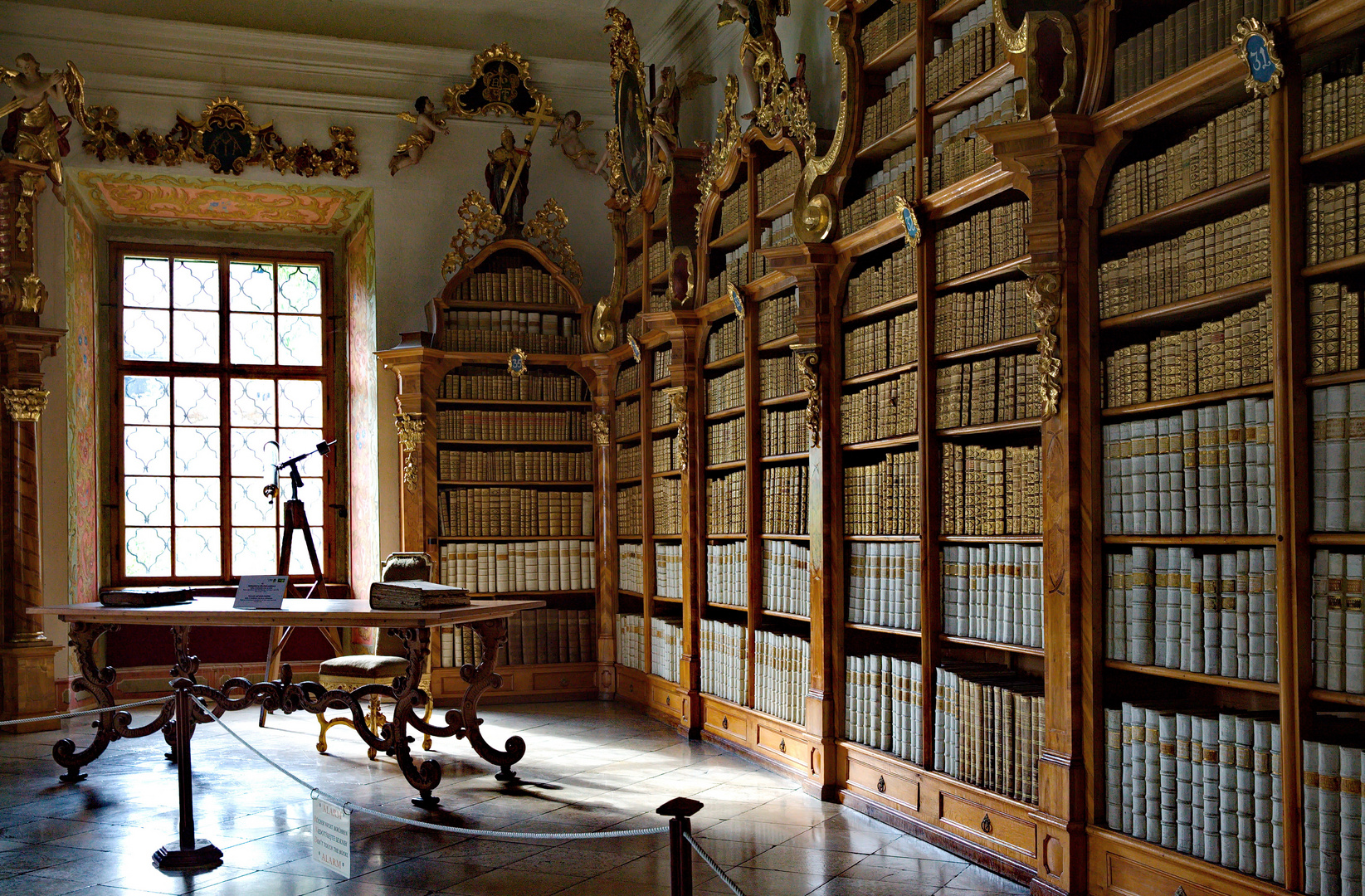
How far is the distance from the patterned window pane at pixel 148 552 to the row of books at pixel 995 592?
7454 mm

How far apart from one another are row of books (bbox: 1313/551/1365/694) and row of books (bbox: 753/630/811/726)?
3005 millimetres

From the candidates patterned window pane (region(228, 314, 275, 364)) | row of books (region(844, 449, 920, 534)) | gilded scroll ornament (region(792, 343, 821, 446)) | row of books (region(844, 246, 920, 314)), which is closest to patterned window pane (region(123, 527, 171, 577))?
patterned window pane (region(228, 314, 275, 364))

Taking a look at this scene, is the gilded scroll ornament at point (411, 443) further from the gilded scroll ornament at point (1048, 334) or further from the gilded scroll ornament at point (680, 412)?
the gilded scroll ornament at point (1048, 334)

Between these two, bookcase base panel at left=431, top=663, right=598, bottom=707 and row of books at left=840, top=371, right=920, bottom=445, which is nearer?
row of books at left=840, top=371, right=920, bottom=445

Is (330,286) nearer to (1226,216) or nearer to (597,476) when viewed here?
(597,476)

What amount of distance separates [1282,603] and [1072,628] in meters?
0.89

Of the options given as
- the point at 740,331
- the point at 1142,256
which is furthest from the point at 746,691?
the point at 1142,256

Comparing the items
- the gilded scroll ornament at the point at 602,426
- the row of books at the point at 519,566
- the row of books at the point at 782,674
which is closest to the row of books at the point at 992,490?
the row of books at the point at 782,674

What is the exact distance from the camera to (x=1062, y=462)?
4.13 meters

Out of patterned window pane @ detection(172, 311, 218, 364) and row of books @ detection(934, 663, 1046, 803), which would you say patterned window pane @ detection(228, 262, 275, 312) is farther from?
row of books @ detection(934, 663, 1046, 803)

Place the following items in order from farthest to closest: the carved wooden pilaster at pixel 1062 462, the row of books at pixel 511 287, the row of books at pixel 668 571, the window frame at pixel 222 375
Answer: the window frame at pixel 222 375 < the row of books at pixel 511 287 < the row of books at pixel 668 571 < the carved wooden pilaster at pixel 1062 462

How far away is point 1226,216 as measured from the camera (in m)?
3.84

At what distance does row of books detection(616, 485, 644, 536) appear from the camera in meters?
8.62

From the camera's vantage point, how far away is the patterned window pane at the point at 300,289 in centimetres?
1048
